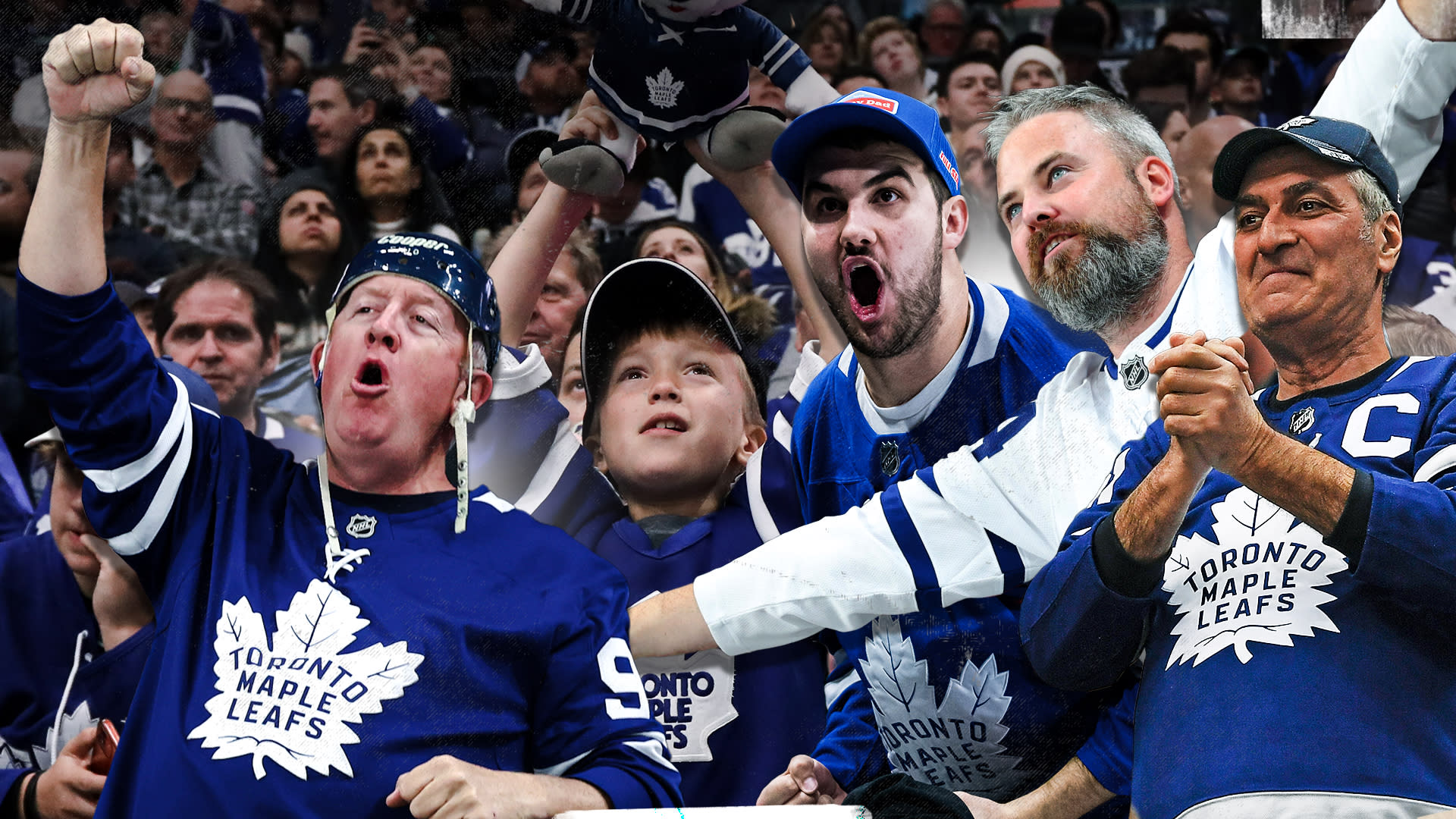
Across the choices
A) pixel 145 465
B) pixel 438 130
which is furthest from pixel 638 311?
pixel 145 465

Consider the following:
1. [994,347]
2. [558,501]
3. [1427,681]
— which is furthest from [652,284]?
[1427,681]

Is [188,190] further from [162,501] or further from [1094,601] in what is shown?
[1094,601]

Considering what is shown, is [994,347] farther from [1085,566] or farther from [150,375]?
[150,375]

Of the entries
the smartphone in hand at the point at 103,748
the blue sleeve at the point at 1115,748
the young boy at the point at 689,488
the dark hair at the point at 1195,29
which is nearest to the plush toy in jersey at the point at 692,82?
the young boy at the point at 689,488

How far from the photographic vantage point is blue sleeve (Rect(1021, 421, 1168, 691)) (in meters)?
1.84

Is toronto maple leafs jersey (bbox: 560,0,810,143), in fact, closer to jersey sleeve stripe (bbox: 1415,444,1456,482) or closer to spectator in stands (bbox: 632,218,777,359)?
spectator in stands (bbox: 632,218,777,359)

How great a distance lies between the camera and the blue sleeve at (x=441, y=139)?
7.29ft

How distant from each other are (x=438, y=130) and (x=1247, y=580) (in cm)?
145

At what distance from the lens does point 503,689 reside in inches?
77.1

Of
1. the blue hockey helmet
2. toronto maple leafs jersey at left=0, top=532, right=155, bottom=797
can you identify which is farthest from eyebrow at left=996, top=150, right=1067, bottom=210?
toronto maple leafs jersey at left=0, top=532, right=155, bottom=797

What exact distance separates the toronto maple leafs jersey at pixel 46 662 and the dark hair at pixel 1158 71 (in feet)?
5.92

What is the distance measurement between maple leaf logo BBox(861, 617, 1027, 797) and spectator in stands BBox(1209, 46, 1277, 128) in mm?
944

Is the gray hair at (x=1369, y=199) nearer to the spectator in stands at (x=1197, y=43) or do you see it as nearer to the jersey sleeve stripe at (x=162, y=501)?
the spectator in stands at (x=1197, y=43)

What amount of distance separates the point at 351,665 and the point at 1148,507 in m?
1.17
